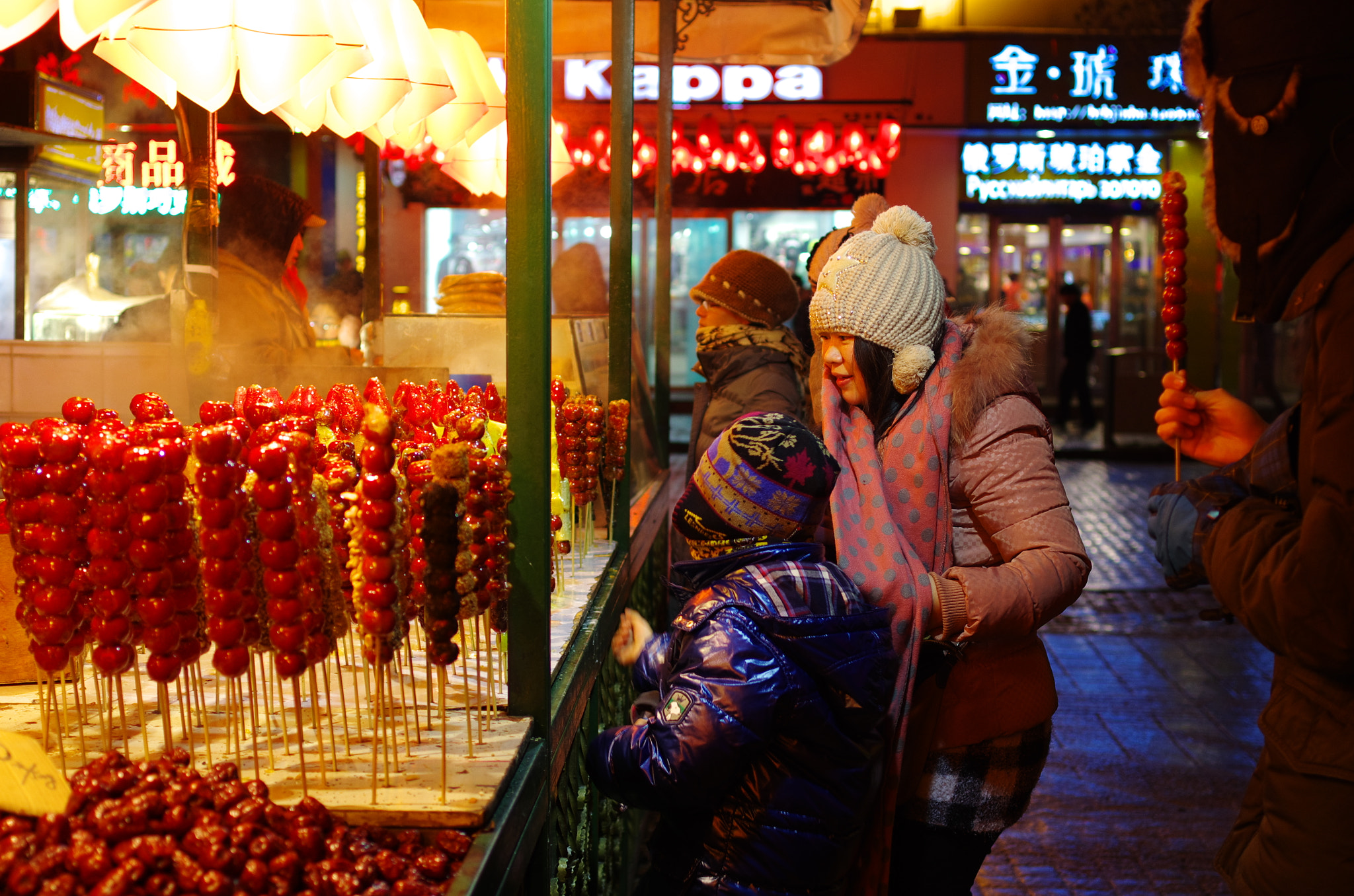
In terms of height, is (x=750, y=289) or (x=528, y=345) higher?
(x=750, y=289)

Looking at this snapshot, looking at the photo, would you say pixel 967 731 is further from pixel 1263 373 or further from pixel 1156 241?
pixel 1156 241

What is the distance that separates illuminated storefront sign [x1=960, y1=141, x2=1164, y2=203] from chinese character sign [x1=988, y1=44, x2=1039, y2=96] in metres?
0.90

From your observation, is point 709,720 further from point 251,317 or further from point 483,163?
point 483,163

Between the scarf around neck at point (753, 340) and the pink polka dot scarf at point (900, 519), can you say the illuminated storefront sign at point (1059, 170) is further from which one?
the pink polka dot scarf at point (900, 519)

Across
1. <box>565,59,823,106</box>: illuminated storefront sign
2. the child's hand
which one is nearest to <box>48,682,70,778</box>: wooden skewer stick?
the child's hand

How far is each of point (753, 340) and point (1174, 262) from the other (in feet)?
6.17

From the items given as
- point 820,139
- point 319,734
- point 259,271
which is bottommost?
point 319,734

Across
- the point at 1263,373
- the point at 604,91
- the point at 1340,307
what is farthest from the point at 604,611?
the point at 1263,373

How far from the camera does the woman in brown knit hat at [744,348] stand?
13.3 ft

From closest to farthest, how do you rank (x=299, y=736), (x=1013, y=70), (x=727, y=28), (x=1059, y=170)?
(x=299, y=736)
(x=727, y=28)
(x=1013, y=70)
(x=1059, y=170)

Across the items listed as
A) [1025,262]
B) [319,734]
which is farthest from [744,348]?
[1025,262]

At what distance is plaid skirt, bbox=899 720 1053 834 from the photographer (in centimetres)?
234

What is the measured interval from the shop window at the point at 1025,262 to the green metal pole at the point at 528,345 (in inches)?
656

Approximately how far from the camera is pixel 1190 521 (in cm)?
184
